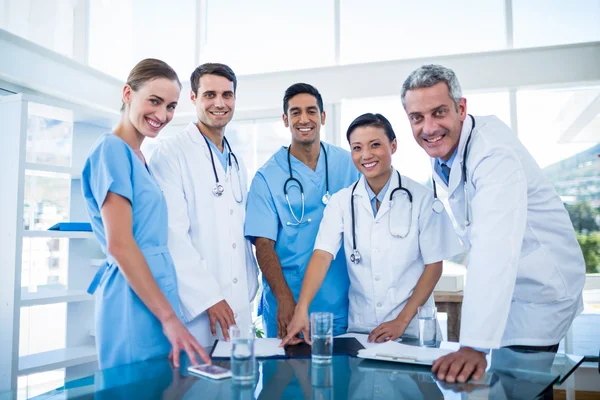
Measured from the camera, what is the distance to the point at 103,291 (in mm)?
1498

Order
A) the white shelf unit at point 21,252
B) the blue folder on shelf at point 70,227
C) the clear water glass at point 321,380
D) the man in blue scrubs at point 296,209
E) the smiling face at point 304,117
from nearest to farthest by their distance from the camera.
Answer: the clear water glass at point 321,380 < the man in blue scrubs at point 296,209 < the smiling face at point 304,117 < the white shelf unit at point 21,252 < the blue folder on shelf at point 70,227

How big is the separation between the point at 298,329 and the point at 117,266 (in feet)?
1.85

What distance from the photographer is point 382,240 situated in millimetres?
1811

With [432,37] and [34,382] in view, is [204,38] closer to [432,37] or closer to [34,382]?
[432,37]

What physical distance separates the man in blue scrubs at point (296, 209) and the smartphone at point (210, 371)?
753 millimetres

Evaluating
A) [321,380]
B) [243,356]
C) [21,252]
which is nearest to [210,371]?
[243,356]

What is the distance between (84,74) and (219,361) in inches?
115

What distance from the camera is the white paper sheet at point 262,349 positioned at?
1.32m

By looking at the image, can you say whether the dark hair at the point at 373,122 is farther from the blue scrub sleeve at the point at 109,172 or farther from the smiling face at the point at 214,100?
the blue scrub sleeve at the point at 109,172

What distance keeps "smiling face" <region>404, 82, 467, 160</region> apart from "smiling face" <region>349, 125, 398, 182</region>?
0.94 feet

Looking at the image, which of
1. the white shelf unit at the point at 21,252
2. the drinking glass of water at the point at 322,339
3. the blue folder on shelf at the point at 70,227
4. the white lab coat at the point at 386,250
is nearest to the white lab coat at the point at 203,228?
the white lab coat at the point at 386,250

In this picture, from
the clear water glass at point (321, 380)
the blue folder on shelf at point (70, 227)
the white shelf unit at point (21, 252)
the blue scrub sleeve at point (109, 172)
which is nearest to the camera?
the clear water glass at point (321, 380)

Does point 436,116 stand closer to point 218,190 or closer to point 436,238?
point 436,238

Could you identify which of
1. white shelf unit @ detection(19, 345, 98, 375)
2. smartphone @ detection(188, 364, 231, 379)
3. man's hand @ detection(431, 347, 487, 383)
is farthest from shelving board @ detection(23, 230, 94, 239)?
man's hand @ detection(431, 347, 487, 383)
